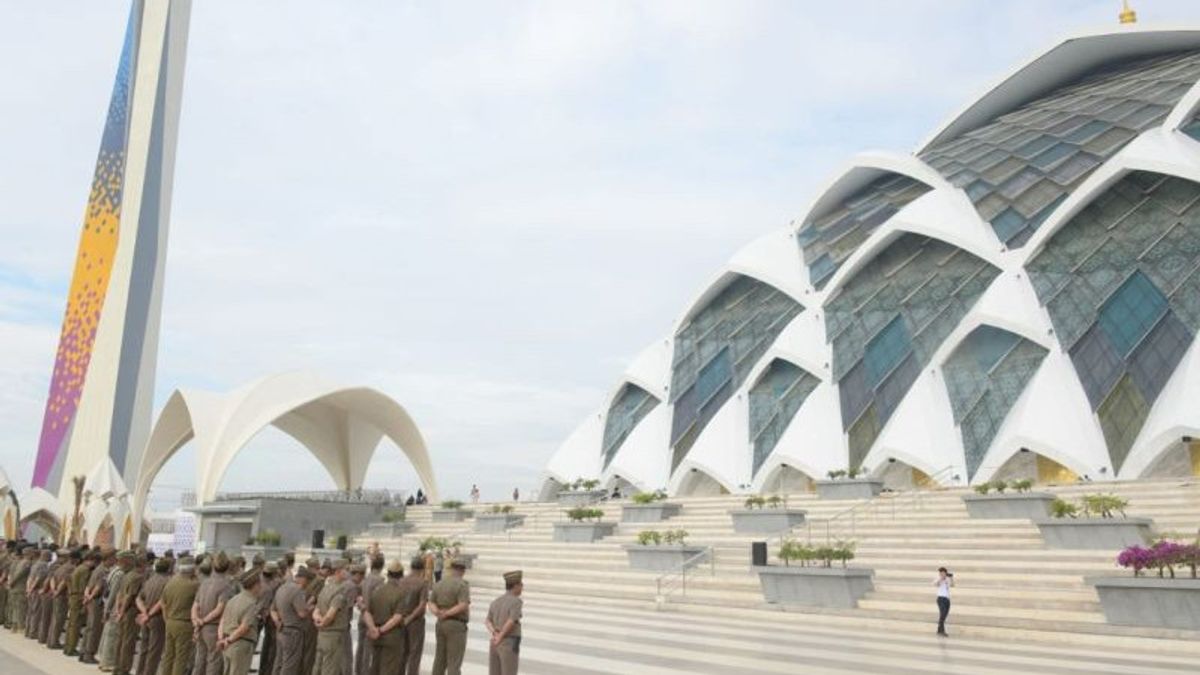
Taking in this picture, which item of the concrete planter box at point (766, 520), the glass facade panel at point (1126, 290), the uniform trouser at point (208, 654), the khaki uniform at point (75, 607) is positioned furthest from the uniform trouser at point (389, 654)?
the glass facade panel at point (1126, 290)

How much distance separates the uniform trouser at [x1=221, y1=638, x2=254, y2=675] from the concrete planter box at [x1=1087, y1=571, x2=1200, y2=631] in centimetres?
1143

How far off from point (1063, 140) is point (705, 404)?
56.6 feet

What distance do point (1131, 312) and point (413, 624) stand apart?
2440 cm

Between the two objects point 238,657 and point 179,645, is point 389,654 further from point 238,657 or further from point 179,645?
point 179,645

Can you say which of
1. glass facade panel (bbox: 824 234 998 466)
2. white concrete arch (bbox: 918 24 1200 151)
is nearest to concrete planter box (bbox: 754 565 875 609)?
glass facade panel (bbox: 824 234 998 466)

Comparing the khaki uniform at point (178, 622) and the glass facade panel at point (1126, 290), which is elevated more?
the glass facade panel at point (1126, 290)

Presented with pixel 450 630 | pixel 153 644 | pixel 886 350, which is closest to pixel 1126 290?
pixel 886 350

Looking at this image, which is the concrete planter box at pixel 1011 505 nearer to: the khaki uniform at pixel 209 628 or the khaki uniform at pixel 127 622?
the khaki uniform at pixel 209 628

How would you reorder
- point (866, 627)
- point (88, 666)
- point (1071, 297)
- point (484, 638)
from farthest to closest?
point (1071, 297), point (866, 627), point (484, 638), point (88, 666)

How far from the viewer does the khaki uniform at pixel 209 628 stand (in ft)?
27.4

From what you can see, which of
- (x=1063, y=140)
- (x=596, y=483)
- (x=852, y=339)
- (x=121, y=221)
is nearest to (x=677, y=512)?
(x=596, y=483)

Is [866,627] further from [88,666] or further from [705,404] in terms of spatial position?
[705,404]

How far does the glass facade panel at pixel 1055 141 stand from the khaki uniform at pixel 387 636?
2704cm

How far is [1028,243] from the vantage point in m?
28.3
